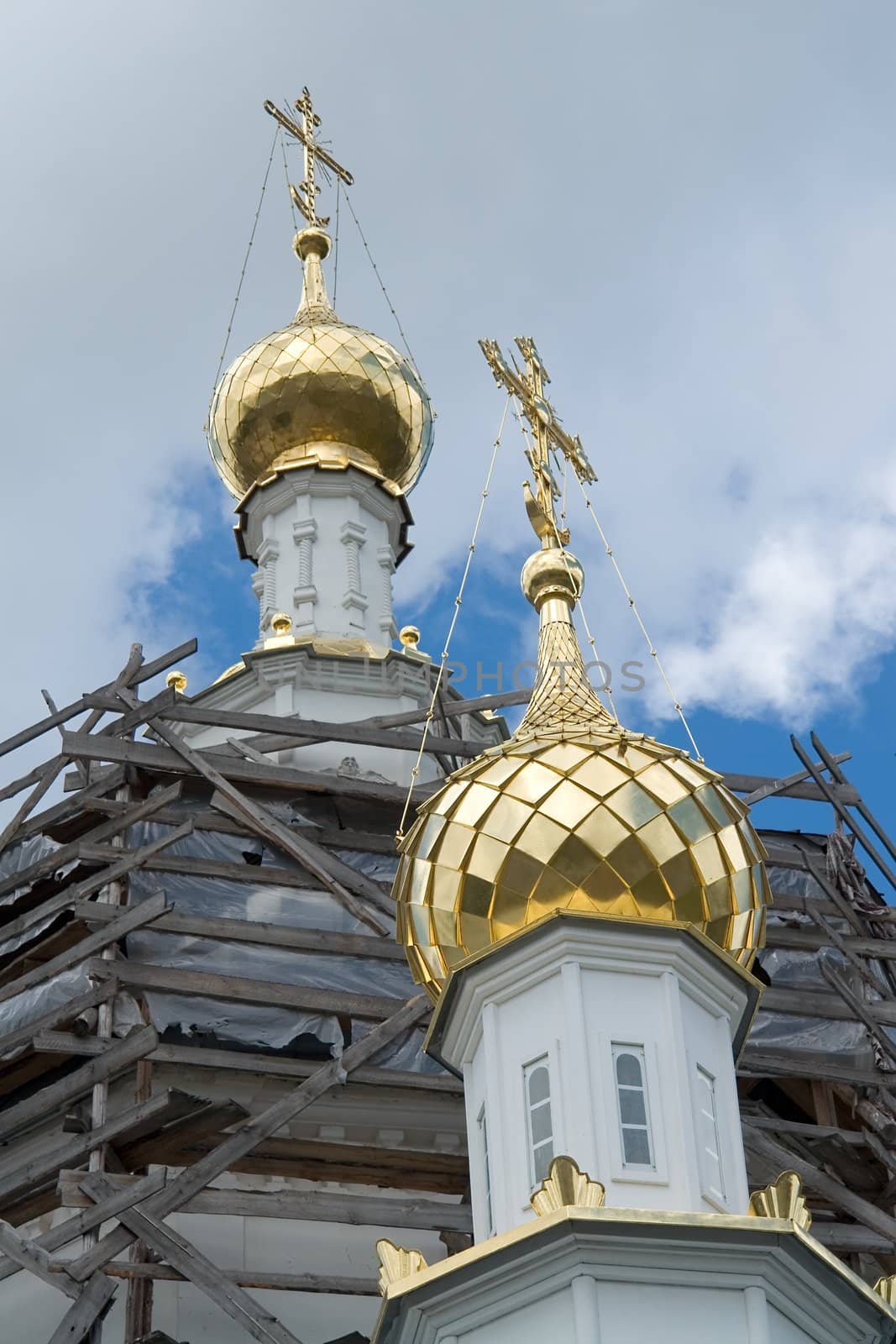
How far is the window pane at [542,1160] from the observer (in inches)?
400

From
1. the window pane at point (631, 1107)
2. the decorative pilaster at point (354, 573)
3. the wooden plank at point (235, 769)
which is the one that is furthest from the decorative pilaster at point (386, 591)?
the window pane at point (631, 1107)

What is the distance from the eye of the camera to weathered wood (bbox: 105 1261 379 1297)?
492 inches

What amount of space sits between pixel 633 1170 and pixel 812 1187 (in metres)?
4.06

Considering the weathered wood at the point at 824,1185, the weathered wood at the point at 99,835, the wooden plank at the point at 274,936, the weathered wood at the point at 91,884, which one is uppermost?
the weathered wood at the point at 99,835

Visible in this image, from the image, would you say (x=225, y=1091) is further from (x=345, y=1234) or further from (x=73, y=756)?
(x=73, y=756)

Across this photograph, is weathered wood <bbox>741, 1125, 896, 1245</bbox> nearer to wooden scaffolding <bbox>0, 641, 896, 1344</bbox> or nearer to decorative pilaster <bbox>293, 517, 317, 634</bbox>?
wooden scaffolding <bbox>0, 641, 896, 1344</bbox>

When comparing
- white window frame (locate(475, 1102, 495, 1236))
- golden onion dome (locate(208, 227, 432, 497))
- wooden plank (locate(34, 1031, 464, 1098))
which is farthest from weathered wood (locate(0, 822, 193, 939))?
golden onion dome (locate(208, 227, 432, 497))

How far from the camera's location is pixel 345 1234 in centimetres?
1477

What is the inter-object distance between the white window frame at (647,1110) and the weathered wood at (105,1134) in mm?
3334

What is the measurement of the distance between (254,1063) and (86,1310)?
211 cm

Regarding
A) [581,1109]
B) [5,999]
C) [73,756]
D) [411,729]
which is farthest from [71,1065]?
[581,1109]

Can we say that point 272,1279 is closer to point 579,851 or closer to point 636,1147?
point 579,851

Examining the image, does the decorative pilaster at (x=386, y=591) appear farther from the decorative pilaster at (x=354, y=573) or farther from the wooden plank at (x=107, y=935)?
the wooden plank at (x=107, y=935)

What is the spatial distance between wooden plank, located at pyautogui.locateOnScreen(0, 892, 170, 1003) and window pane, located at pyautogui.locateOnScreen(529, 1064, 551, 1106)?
366 centimetres
